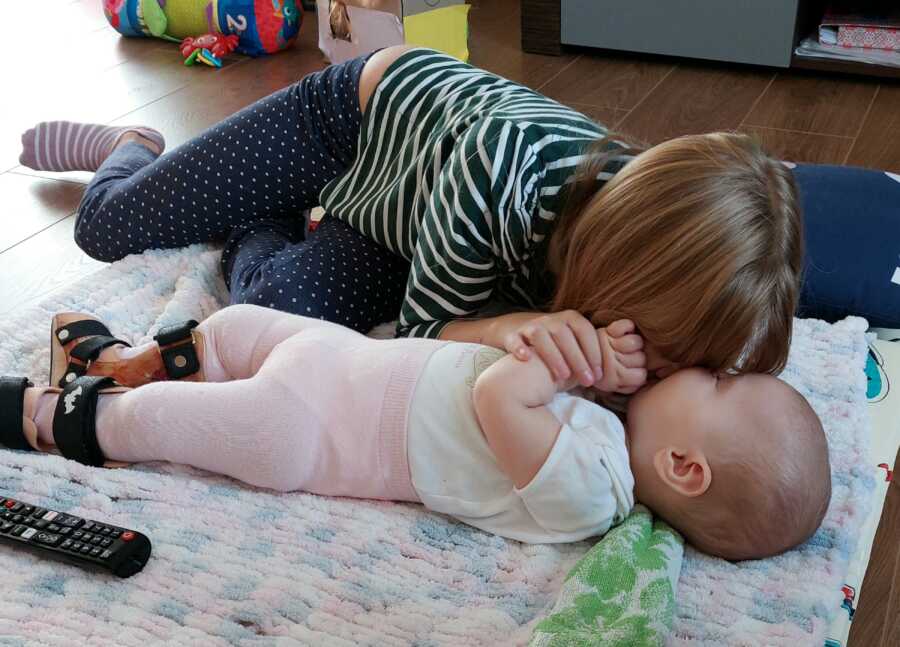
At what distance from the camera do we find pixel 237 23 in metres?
2.59

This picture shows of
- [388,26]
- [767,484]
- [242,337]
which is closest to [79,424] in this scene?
[242,337]

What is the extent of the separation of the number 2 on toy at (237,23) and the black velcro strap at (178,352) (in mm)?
1653

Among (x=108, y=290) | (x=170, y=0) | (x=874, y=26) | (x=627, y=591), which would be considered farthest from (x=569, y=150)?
(x=170, y=0)

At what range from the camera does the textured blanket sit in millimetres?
875

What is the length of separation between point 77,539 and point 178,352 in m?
0.28

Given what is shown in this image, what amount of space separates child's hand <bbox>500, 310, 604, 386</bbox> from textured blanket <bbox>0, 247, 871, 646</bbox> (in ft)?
0.58

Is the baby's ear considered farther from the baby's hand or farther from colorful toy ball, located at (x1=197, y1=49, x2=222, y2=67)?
colorful toy ball, located at (x1=197, y1=49, x2=222, y2=67)

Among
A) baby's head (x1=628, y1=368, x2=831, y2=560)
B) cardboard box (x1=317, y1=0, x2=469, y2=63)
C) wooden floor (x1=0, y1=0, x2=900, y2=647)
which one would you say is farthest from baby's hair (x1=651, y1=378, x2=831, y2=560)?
cardboard box (x1=317, y1=0, x2=469, y2=63)

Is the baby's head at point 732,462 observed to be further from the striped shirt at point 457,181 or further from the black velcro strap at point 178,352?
the black velcro strap at point 178,352

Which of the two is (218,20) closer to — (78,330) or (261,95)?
(261,95)

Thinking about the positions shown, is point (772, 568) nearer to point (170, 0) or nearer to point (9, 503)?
point (9, 503)

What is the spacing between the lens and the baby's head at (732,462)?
875 mm

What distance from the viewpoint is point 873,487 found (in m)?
1.04

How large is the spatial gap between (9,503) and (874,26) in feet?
7.03
